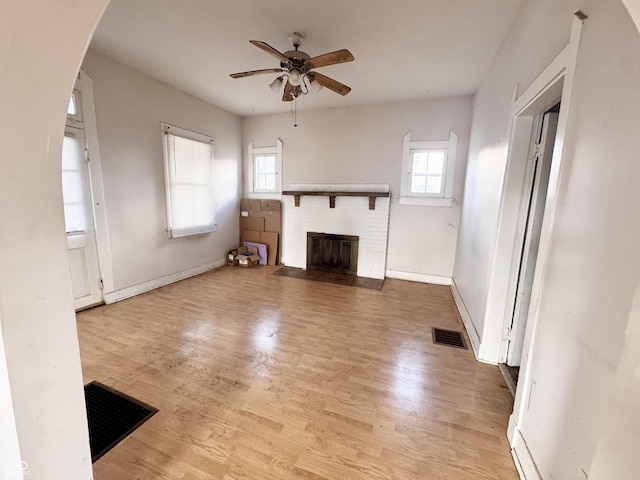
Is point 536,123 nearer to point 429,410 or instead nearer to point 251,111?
point 429,410

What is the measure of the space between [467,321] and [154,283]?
3.99 metres

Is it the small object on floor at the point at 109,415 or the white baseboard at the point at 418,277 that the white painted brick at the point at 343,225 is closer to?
the white baseboard at the point at 418,277

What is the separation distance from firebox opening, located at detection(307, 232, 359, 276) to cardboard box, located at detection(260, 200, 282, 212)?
2.59 feet

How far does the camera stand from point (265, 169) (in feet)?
16.6

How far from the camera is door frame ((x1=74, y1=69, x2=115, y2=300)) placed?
2.76 metres

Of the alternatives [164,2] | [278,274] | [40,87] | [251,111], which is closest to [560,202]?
[40,87]

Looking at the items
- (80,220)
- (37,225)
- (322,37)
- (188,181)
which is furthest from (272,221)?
(37,225)

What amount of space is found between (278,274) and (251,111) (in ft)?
9.60

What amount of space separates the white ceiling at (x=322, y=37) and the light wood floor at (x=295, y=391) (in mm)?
2788

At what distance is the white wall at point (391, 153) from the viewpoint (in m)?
3.88

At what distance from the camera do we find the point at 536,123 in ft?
6.05

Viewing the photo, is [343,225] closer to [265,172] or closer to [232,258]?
[265,172]

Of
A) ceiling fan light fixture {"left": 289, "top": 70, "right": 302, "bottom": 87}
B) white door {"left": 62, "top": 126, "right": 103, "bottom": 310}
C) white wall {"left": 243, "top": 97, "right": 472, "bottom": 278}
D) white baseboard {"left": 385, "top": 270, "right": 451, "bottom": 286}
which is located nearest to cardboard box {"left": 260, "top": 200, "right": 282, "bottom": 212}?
white wall {"left": 243, "top": 97, "right": 472, "bottom": 278}

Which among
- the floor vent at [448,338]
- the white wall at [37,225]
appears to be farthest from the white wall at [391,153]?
the white wall at [37,225]
